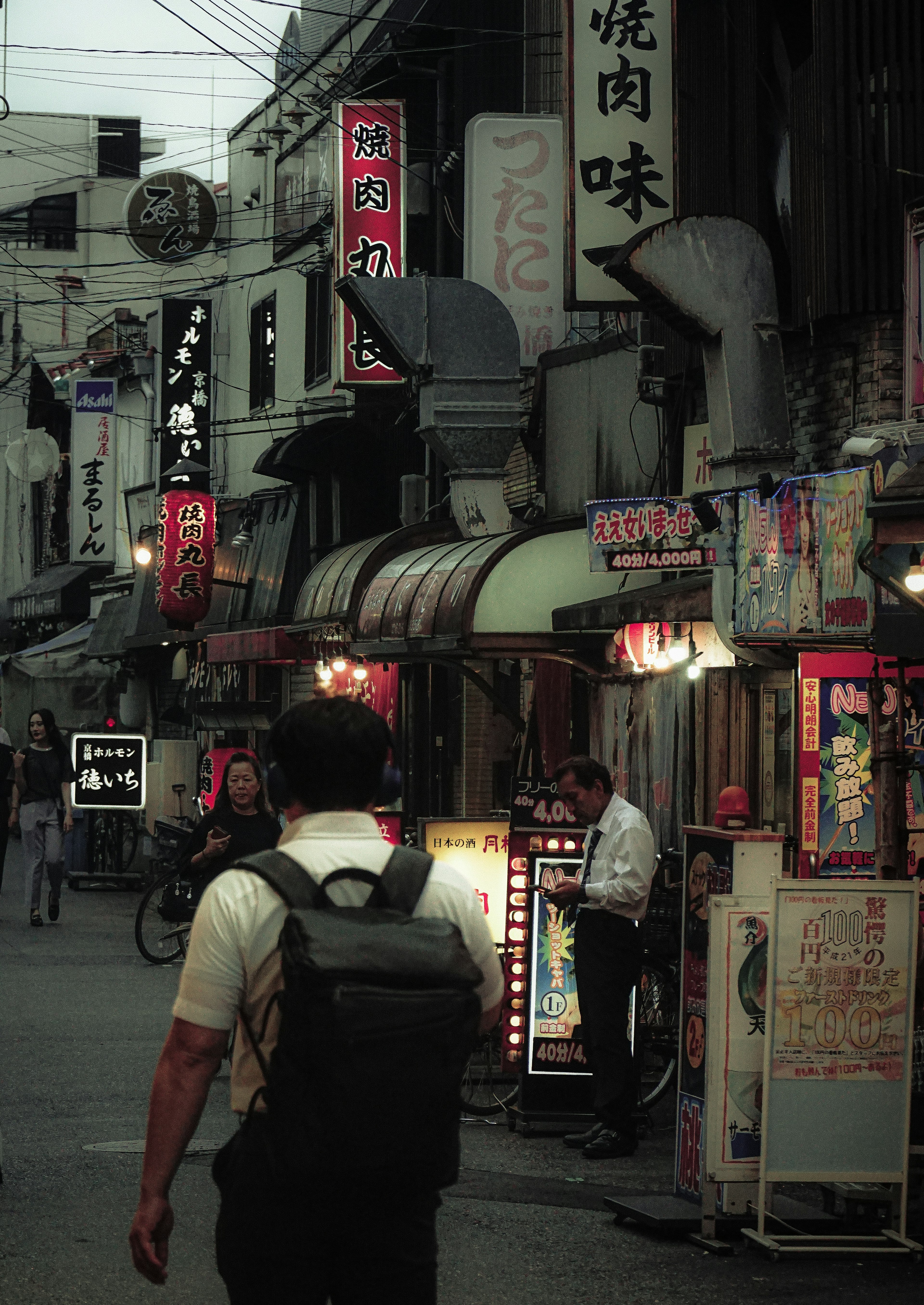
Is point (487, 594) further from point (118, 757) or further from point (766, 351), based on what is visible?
point (118, 757)

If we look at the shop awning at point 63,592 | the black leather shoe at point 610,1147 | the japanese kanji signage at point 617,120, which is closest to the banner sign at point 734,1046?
the black leather shoe at point 610,1147

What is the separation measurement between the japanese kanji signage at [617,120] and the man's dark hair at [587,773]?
581 cm

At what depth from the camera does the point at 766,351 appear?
44.4 feet

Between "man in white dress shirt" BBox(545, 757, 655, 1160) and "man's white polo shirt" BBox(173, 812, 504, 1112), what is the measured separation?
5.79m

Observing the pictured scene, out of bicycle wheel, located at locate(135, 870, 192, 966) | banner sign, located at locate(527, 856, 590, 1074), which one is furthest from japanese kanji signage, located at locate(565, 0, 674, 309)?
bicycle wheel, located at locate(135, 870, 192, 966)

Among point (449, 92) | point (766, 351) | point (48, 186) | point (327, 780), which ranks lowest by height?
point (327, 780)

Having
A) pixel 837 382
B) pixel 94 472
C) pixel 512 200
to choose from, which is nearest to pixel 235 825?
pixel 837 382

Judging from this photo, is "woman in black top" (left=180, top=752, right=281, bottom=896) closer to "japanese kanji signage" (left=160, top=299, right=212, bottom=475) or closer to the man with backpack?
the man with backpack

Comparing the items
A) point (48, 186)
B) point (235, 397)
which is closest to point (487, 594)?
point (235, 397)

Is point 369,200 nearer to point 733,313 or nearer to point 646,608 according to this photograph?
point 733,313

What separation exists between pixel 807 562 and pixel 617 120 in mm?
5615

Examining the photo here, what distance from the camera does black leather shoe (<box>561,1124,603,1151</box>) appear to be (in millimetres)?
9656

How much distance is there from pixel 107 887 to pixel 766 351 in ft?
45.1

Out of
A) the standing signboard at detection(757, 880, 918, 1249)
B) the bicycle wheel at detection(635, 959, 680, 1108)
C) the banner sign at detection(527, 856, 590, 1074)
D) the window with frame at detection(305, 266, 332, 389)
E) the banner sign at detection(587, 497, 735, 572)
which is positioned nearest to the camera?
the standing signboard at detection(757, 880, 918, 1249)
